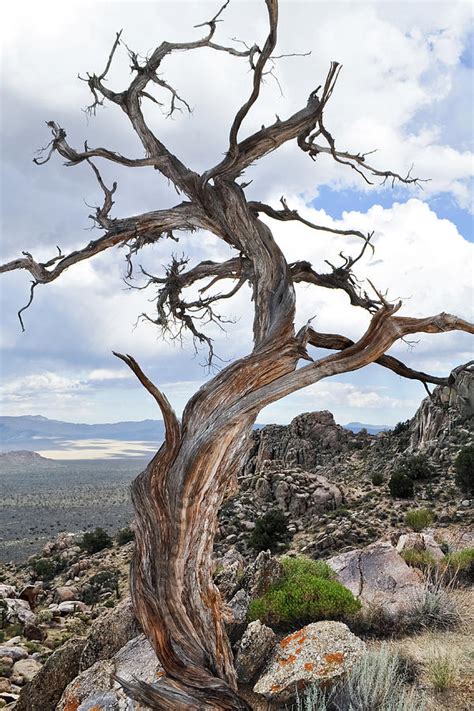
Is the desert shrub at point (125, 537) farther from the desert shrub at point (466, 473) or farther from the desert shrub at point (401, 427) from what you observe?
the desert shrub at point (401, 427)

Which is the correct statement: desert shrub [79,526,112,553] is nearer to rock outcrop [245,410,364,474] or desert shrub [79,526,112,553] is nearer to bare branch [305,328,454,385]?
rock outcrop [245,410,364,474]

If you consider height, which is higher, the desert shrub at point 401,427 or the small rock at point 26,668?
the desert shrub at point 401,427

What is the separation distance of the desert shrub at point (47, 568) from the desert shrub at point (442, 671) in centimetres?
1902

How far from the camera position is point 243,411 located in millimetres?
4445

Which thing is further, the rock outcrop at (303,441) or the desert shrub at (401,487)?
the rock outcrop at (303,441)

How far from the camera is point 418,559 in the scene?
1095cm

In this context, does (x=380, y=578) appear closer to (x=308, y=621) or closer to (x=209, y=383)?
(x=308, y=621)

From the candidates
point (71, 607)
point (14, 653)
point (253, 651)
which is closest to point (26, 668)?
point (14, 653)

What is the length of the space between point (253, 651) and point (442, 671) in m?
2.08

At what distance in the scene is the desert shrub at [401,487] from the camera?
22312 millimetres

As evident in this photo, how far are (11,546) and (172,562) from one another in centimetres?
3406

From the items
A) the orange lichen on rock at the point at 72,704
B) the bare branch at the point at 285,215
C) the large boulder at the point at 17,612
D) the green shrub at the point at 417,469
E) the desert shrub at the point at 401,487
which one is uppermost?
the bare branch at the point at 285,215

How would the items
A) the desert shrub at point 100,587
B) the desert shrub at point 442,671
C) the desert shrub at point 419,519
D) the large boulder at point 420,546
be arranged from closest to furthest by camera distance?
the desert shrub at point 442,671 → the large boulder at point 420,546 → the desert shrub at point 419,519 → the desert shrub at point 100,587

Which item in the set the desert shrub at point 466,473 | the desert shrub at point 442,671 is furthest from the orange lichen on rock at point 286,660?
the desert shrub at point 466,473
